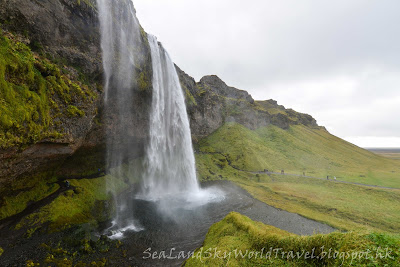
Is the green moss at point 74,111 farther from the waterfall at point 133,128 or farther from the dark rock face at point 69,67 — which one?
the waterfall at point 133,128

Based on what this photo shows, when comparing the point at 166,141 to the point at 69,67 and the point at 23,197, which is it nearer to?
the point at 69,67

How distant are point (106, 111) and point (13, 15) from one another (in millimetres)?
13661

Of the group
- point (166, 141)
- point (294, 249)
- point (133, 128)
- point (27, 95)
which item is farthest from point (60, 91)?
point (294, 249)

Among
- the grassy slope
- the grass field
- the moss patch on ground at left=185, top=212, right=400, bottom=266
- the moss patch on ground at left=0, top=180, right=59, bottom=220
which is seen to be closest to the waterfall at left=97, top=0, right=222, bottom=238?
the moss patch on ground at left=0, top=180, right=59, bottom=220

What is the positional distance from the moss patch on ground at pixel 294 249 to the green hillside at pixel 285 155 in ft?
156

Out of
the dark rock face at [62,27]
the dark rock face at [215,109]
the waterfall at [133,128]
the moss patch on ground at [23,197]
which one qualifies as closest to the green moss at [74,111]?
the dark rock face at [62,27]

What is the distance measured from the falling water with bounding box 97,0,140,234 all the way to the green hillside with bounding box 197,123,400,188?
34784 millimetres

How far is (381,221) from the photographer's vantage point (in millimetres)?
25172

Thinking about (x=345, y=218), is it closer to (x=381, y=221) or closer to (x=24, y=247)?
(x=381, y=221)

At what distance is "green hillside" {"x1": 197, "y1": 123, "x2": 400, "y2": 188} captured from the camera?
58.0 metres

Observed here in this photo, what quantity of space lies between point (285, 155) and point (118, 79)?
6983 cm

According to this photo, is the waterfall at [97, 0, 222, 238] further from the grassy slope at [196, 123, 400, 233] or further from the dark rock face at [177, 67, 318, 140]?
the dark rock face at [177, 67, 318, 140]

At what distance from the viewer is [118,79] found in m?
27.5

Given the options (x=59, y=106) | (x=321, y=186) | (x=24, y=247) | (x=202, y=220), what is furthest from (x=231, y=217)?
(x=321, y=186)
